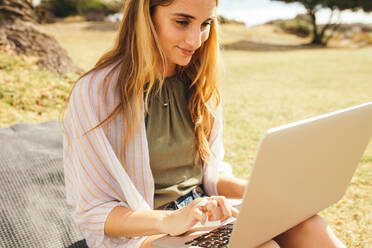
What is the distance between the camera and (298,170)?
1.22 meters

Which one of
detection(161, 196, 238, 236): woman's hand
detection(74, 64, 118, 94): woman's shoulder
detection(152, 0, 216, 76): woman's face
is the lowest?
detection(161, 196, 238, 236): woman's hand

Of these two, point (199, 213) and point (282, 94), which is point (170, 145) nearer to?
point (199, 213)

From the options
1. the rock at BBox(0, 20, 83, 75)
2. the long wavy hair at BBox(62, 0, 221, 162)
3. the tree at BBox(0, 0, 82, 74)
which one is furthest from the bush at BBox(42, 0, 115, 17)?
the long wavy hair at BBox(62, 0, 221, 162)

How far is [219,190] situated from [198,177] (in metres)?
0.17

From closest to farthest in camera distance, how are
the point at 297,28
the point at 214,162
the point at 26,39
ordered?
the point at 214,162 < the point at 26,39 < the point at 297,28

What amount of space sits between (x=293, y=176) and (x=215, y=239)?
1.47 ft

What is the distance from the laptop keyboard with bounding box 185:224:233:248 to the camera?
4.67 feet

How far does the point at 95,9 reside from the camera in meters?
20.7

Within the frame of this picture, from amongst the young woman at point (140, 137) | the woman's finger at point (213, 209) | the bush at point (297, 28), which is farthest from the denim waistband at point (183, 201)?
the bush at point (297, 28)

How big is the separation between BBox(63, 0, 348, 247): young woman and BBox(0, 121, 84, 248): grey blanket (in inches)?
26.3

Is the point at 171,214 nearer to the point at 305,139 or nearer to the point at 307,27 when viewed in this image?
the point at 305,139

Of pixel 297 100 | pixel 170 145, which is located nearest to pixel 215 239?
pixel 170 145

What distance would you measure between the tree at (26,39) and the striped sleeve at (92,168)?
17.0 feet

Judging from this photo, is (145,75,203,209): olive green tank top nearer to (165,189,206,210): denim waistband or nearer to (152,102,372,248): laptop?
(165,189,206,210): denim waistband
